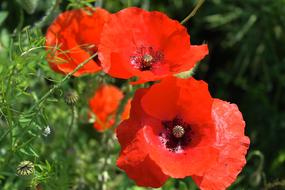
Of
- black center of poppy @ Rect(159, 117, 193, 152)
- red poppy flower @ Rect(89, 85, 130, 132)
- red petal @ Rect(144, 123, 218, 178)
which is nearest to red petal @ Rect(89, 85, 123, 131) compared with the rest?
red poppy flower @ Rect(89, 85, 130, 132)

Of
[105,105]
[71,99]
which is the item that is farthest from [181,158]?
[105,105]

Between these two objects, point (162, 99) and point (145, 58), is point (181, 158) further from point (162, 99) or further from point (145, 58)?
point (145, 58)

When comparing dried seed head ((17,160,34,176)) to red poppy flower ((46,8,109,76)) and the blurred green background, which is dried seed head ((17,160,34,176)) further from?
the blurred green background

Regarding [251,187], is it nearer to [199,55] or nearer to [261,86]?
[199,55]

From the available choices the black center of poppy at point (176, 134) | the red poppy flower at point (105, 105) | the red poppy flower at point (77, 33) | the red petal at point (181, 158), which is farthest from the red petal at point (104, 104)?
the red petal at point (181, 158)

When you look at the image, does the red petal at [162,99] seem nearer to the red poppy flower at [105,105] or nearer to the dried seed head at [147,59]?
the dried seed head at [147,59]
